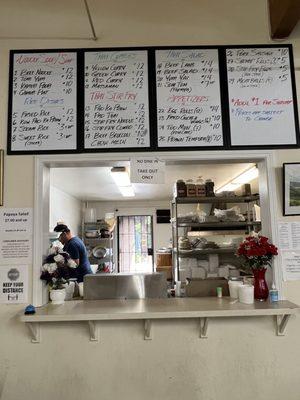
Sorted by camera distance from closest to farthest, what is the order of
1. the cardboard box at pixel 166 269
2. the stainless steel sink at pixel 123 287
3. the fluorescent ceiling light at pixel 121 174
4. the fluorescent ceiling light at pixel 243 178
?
the stainless steel sink at pixel 123 287 < the fluorescent ceiling light at pixel 121 174 < the fluorescent ceiling light at pixel 243 178 < the cardboard box at pixel 166 269

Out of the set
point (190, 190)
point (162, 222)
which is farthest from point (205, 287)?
point (162, 222)

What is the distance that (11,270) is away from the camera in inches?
79.4

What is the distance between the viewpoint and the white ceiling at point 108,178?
459 centimetres

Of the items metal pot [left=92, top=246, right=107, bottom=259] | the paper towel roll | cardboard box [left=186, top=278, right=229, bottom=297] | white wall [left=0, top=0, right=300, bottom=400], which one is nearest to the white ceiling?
metal pot [left=92, top=246, right=107, bottom=259]

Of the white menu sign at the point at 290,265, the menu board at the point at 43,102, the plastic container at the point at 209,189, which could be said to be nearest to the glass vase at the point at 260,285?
the white menu sign at the point at 290,265

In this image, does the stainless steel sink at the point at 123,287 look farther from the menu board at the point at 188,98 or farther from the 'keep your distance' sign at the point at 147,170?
the menu board at the point at 188,98

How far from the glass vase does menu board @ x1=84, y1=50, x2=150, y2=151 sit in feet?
3.48

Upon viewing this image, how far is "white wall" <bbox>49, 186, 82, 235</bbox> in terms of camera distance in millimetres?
5730

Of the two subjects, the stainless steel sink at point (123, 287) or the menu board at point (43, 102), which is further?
the stainless steel sink at point (123, 287)

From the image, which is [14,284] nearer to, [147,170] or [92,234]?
[147,170]

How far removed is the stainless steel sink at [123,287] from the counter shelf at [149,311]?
10 cm

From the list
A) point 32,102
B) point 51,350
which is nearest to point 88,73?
point 32,102

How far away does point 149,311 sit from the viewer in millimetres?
1775

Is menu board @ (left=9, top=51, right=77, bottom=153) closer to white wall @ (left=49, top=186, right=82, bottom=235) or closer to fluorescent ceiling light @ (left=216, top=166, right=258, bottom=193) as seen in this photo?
fluorescent ceiling light @ (left=216, top=166, right=258, bottom=193)
